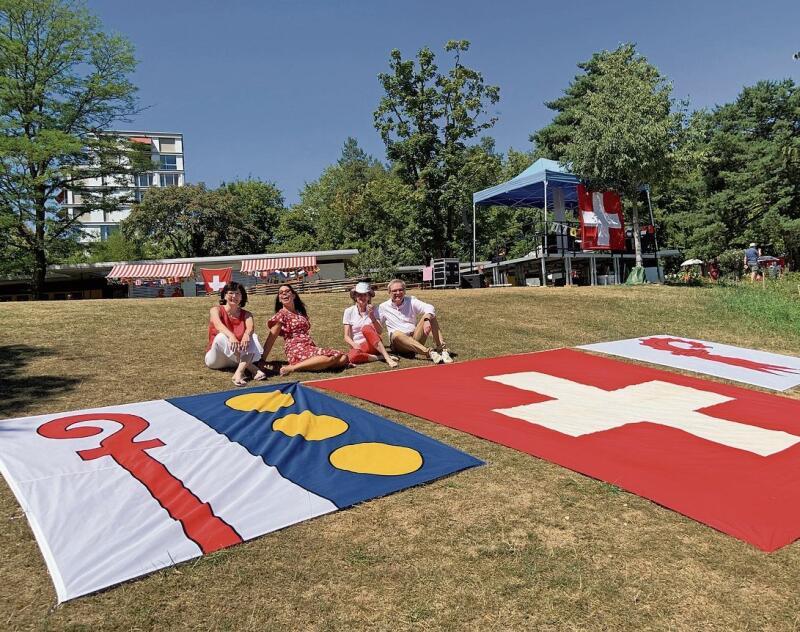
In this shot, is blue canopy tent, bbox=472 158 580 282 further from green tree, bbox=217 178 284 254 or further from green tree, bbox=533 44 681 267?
green tree, bbox=217 178 284 254

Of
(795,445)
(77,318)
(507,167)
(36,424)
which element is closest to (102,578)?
(36,424)

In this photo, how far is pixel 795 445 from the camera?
3.67m

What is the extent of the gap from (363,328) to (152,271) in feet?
82.2

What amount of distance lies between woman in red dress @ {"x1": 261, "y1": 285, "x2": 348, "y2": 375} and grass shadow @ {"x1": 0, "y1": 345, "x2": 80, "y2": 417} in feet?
6.41

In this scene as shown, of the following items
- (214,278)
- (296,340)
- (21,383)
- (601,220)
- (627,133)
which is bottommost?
(21,383)

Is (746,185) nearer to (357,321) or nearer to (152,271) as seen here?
(357,321)

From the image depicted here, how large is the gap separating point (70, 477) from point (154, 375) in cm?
281

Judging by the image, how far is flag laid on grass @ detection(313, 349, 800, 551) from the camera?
9.14 ft

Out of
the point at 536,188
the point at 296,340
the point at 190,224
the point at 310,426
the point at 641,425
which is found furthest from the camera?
the point at 190,224

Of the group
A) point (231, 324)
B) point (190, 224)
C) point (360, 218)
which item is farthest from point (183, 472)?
point (360, 218)

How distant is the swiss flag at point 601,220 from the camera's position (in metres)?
15.9

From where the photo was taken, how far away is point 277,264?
28.6 meters

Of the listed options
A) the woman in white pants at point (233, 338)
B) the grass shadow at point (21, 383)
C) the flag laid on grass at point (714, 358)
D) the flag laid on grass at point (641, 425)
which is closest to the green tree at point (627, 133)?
the flag laid on grass at point (714, 358)

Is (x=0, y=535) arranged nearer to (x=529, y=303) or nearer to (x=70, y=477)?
(x=70, y=477)
